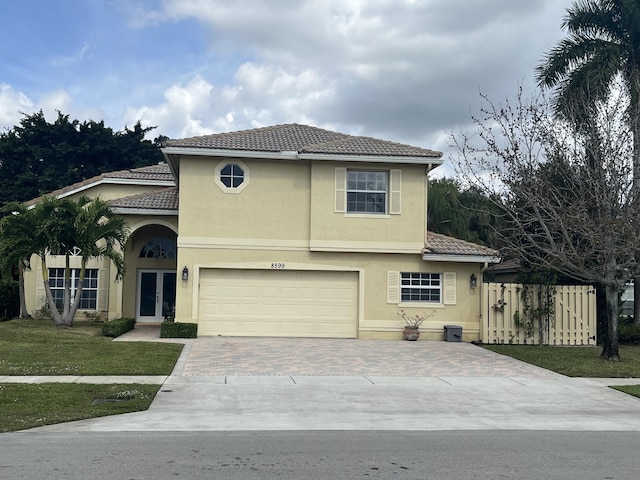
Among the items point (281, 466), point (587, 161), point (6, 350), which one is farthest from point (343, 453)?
point (587, 161)

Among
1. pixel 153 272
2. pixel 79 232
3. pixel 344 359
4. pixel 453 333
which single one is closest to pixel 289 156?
pixel 79 232

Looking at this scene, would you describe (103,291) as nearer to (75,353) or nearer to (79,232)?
(79,232)

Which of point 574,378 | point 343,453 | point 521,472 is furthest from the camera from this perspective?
point 574,378

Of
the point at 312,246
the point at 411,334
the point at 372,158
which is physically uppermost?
the point at 372,158

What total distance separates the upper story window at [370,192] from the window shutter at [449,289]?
2.72m

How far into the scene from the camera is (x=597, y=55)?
23.6 meters

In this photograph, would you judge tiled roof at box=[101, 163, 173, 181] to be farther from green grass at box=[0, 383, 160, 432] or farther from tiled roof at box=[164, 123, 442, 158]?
green grass at box=[0, 383, 160, 432]

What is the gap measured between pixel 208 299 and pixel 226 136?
18.1ft

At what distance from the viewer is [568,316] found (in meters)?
21.4

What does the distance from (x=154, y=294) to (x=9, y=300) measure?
532cm

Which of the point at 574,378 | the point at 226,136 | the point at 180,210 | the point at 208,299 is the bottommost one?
the point at 574,378

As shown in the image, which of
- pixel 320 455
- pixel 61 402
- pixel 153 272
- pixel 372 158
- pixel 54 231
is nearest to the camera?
pixel 320 455

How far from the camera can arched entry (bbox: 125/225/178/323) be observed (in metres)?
25.1

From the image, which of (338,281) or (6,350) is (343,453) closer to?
(6,350)
